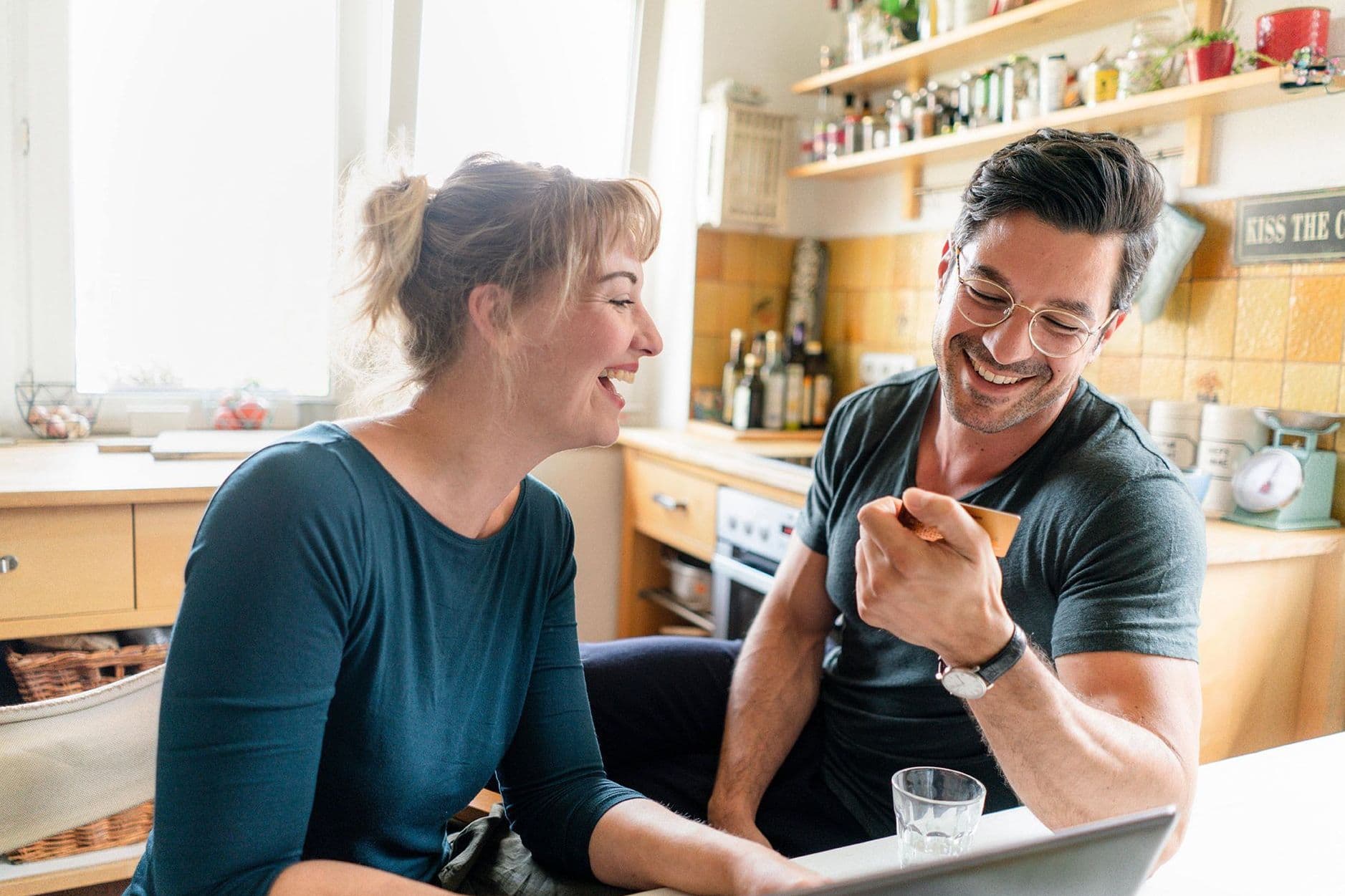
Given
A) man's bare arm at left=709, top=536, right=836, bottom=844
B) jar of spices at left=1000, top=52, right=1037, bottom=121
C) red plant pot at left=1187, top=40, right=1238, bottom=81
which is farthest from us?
jar of spices at left=1000, top=52, right=1037, bottom=121

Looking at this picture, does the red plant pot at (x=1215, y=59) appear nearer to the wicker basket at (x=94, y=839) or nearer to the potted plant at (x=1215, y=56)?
the potted plant at (x=1215, y=56)

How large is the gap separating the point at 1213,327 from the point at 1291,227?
0.24m

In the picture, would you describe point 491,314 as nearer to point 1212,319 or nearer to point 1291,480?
point 1291,480

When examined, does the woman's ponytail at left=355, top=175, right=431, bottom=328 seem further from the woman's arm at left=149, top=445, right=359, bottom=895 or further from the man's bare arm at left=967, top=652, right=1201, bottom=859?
the man's bare arm at left=967, top=652, right=1201, bottom=859

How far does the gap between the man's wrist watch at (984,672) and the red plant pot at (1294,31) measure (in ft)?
4.58

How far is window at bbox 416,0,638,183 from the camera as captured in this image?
296 centimetres

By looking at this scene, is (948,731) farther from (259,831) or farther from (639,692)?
(259,831)

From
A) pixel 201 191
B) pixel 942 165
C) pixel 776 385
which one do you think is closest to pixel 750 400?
pixel 776 385

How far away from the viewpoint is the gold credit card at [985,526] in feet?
2.90

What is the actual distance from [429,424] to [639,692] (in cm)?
62

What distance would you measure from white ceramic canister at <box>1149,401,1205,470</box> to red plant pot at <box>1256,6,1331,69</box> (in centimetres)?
65

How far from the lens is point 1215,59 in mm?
1856

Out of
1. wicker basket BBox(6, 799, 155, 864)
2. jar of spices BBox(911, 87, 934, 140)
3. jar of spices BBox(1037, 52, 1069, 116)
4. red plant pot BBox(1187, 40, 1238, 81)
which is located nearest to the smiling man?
red plant pot BBox(1187, 40, 1238, 81)

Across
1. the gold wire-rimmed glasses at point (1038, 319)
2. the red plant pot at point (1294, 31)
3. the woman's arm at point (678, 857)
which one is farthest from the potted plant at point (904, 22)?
the woman's arm at point (678, 857)
